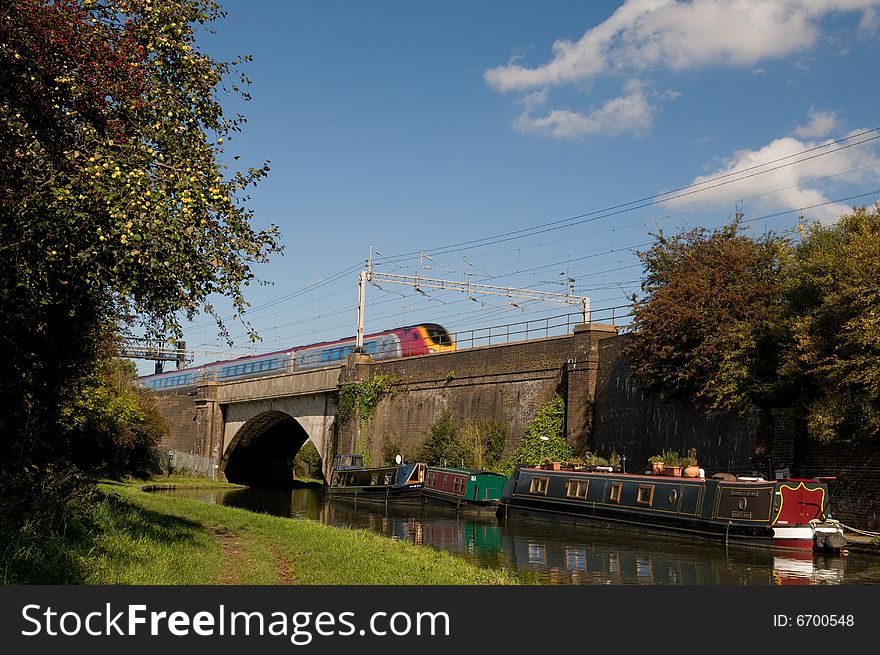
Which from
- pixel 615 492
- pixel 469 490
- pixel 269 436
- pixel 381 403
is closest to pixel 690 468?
pixel 615 492

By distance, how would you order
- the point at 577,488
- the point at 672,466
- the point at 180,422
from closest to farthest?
the point at 672,466, the point at 577,488, the point at 180,422

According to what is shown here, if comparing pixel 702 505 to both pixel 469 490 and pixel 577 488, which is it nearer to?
pixel 577 488

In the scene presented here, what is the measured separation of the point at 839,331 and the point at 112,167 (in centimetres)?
1825

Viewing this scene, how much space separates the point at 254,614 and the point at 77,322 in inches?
317

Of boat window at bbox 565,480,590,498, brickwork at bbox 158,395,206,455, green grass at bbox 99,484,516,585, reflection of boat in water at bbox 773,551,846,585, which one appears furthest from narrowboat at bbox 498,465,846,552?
brickwork at bbox 158,395,206,455

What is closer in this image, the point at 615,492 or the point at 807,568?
the point at 807,568

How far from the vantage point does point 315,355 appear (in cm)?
5316

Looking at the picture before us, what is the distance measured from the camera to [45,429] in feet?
49.1

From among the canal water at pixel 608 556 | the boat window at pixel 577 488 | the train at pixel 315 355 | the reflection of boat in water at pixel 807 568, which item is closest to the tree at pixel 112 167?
the canal water at pixel 608 556

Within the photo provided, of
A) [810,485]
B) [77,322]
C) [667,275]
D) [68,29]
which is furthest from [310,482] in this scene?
[68,29]

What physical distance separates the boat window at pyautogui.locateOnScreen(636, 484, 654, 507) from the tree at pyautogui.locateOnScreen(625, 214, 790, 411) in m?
3.53

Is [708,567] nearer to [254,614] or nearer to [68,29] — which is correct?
[254,614]

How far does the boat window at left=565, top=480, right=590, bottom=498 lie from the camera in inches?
1073

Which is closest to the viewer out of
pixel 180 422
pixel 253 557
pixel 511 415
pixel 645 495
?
pixel 253 557
